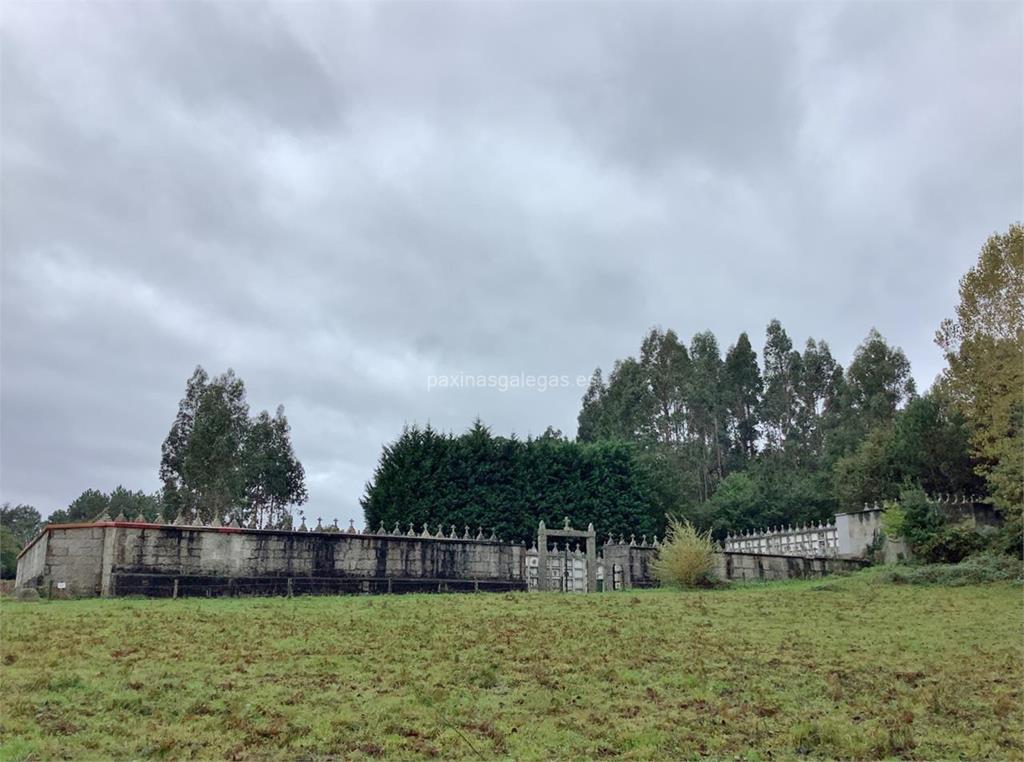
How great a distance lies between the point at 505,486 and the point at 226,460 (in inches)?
728

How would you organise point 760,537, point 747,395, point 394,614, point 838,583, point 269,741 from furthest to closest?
point 747,395 → point 760,537 → point 838,583 → point 394,614 → point 269,741

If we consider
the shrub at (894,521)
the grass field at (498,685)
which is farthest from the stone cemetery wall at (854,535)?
the grass field at (498,685)

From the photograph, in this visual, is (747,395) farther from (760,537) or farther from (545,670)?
(545,670)

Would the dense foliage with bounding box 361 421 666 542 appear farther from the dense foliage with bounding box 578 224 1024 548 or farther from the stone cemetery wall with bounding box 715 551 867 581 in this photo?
the stone cemetery wall with bounding box 715 551 867 581

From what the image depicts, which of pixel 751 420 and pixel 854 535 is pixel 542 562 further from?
pixel 751 420

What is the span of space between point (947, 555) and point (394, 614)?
24.2 meters

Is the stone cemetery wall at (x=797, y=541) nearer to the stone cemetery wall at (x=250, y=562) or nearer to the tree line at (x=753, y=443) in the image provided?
the tree line at (x=753, y=443)

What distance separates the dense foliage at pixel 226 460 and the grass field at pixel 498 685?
32.3 m

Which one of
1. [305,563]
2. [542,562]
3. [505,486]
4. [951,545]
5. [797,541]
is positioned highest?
[505,486]

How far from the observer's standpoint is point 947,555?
103 feet

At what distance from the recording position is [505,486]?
4178 centimetres

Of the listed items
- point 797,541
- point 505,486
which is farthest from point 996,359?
point 505,486

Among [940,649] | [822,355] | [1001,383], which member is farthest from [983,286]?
[822,355]

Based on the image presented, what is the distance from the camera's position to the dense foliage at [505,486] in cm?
3994
